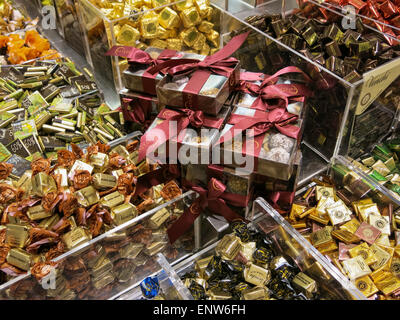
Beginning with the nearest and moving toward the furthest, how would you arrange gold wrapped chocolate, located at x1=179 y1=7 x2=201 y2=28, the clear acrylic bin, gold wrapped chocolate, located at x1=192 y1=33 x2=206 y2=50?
gold wrapped chocolate, located at x1=179 y1=7 x2=201 y2=28 < gold wrapped chocolate, located at x1=192 y1=33 x2=206 y2=50 < the clear acrylic bin

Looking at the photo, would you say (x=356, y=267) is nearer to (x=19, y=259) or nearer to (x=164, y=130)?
(x=164, y=130)

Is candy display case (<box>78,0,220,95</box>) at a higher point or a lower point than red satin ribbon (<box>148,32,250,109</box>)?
lower

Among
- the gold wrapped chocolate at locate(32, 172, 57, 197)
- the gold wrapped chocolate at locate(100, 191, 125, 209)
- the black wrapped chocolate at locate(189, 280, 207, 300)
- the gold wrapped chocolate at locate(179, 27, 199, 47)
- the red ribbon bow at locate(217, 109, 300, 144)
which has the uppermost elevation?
the red ribbon bow at locate(217, 109, 300, 144)

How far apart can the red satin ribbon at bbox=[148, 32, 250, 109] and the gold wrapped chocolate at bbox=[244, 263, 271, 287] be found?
759 mm

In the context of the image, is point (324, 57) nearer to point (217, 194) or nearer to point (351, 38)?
point (351, 38)

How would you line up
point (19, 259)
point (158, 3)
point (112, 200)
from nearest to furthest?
1. point (19, 259)
2. point (112, 200)
3. point (158, 3)

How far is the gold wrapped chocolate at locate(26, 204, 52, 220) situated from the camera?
1545mm

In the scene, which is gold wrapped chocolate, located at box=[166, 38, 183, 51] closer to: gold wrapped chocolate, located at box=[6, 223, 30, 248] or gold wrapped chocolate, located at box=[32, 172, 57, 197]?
gold wrapped chocolate, located at box=[32, 172, 57, 197]

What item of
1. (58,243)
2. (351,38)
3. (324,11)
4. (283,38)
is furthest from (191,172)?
(324,11)

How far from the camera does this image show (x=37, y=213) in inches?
60.9

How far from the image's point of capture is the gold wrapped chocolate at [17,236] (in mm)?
1508

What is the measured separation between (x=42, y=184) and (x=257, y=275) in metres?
1.00

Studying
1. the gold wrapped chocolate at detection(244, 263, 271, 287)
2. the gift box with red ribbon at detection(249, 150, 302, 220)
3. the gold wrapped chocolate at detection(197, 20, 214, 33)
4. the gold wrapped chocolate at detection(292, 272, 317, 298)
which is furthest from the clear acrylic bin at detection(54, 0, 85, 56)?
the gold wrapped chocolate at detection(292, 272, 317, 298)

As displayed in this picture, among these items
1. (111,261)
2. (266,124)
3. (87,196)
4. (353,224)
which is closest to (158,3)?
(266,124)
